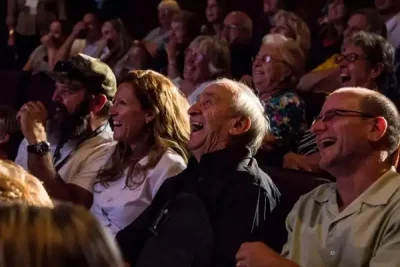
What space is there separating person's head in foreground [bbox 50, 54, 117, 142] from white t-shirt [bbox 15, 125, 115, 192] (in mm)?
52

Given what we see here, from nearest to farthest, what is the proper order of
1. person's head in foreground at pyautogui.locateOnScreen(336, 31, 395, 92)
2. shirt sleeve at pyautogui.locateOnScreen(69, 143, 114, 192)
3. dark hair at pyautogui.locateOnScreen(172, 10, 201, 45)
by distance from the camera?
shirt sleeve at pyautogui.locateOnScreen(69, 143, 114, 192), person's head in foreground at pyautogui.locateOnScreen(336, 31, 395, 92), dark hair at pyautogui.locateOnScreen(172, 10, 201, 45)

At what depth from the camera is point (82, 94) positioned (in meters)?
2.86

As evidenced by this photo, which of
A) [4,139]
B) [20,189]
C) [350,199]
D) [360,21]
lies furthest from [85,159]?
[360,21]

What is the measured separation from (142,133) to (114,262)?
168cm

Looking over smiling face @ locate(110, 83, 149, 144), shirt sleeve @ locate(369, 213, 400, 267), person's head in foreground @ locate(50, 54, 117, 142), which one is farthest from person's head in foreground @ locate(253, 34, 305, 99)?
shirt sleeve @ locate(369, 213, 400, 267)

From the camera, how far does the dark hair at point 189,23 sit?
459 centimetres

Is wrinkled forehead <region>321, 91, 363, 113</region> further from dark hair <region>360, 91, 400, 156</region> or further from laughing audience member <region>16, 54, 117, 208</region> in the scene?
laughing audience member <region>16, 54, 117, 208</region>

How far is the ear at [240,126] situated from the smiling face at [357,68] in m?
0.95

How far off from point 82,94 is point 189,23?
187 cm

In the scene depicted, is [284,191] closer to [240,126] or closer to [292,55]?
[240,126]

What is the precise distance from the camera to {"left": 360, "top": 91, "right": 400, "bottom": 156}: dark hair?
1905 mm

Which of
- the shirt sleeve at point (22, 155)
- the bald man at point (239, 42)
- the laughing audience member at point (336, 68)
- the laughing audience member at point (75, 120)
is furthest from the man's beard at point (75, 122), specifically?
the bald man at point (239, 42)

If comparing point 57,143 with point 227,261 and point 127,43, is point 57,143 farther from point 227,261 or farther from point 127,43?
point 127,43

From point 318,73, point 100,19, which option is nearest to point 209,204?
point 318,73
